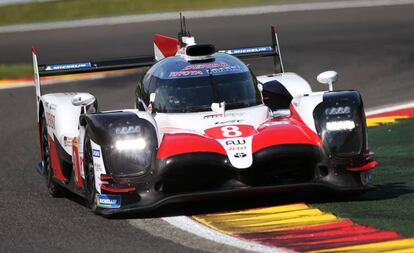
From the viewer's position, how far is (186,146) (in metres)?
9.13

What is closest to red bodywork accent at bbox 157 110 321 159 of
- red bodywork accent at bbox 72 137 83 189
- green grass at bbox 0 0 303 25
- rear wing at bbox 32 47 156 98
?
red bodywork accent at bbox 72 137 83 189

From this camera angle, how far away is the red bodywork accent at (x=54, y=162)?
10972mm

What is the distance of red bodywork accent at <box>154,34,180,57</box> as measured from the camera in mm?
12336

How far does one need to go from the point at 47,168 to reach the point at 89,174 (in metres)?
2.11

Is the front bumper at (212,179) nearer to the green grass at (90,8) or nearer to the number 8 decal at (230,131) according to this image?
the number 8 decal at (230,131)

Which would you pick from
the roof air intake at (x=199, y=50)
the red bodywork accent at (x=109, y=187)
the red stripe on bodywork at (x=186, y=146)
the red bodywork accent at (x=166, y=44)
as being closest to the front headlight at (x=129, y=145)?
the red stripe on bodywork at (x=186, y=146)

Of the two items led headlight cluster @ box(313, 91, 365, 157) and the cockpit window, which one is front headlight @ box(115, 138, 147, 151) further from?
led headlight cluster @ box(313, 91, 365, 157)

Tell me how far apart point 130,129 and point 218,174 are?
83 centimetres

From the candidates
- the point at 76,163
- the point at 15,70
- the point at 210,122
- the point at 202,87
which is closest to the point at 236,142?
the point at 210,122

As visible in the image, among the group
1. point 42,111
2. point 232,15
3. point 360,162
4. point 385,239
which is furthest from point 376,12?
point 385,239

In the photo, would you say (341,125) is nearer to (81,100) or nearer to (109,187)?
(109,187)

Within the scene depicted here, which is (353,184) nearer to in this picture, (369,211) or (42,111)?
(369,211)

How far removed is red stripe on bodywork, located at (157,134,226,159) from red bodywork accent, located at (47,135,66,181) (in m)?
1.92

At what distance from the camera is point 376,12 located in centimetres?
2489
